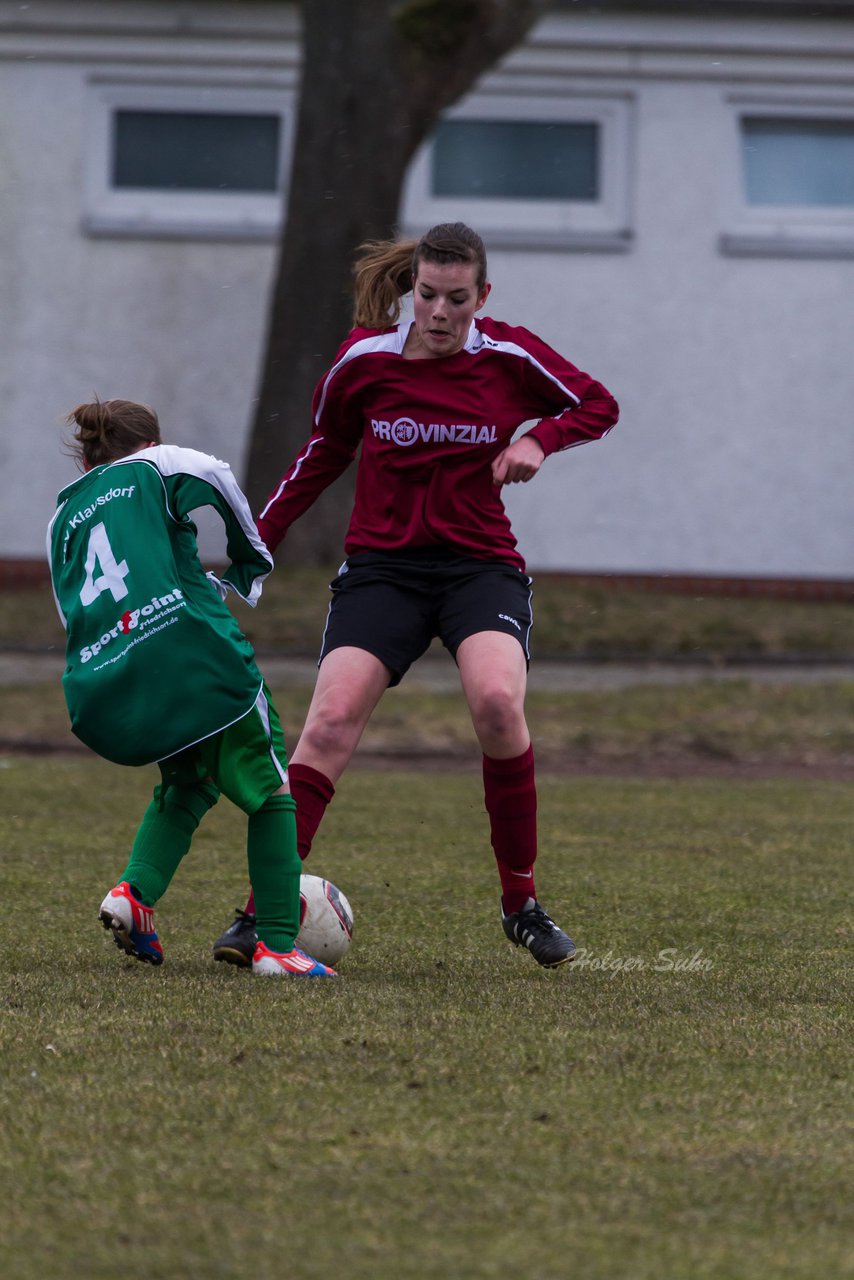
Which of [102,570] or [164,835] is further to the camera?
[164,835]

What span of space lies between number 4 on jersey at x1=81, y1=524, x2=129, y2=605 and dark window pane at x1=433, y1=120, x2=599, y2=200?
1193 centimetres

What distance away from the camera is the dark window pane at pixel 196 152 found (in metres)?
15.5

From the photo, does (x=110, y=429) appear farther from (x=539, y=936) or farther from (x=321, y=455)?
(x=539, y=936)

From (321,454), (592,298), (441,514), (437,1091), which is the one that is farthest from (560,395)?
(592,298)

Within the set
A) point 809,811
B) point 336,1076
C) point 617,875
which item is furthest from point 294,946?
point 809,811

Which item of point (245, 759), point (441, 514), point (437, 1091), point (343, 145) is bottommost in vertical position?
point (437, 1091)

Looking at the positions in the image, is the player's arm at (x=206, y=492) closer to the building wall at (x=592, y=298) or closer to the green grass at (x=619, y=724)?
the green grass at (x=619, y=724)

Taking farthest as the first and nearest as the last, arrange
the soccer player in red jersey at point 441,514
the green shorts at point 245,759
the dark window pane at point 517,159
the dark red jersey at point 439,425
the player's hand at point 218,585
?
1. the dark window pane at point 517,159
2. the dark red jersey at point 439,425
3. the soccer player in red jersey at point 441,514
4. the player's hand at point 218,585
5. the green shorts at point 245,759

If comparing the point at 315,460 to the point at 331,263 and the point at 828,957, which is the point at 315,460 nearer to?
the point at 828,957

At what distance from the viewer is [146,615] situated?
13.7 feet

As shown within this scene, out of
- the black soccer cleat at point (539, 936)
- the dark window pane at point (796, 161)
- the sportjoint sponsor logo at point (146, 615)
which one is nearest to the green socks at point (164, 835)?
the sportjoint sponsor logo at point (146, 615)

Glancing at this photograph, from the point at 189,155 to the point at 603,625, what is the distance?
5730mm

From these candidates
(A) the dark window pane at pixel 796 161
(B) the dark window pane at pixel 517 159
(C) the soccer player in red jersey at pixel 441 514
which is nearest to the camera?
(C) the soccer player in red jersey at pixel 441 514

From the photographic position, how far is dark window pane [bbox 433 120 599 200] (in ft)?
50.8
